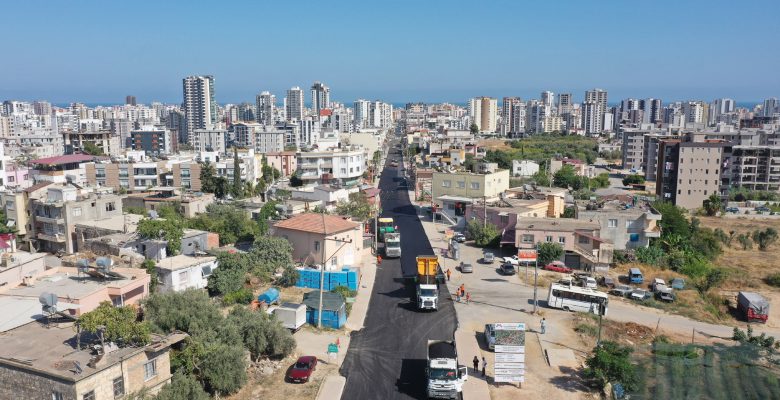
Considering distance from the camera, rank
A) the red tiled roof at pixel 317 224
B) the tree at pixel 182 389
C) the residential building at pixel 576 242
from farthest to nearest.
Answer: the residential building at pixel 576 242
the red tiled roof at pixel 317 224
the tree at pixel 182 389

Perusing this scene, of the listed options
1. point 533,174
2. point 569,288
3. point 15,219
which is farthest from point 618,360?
point 533,174

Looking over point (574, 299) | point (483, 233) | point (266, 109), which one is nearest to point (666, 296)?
point (574, 299)

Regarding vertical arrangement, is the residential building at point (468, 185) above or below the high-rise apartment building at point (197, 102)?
below

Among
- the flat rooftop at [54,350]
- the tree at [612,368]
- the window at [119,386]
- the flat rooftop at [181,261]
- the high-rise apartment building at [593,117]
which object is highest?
the high-rise apartment building at [593,117]

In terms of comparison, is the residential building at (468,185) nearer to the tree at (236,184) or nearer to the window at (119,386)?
the tree at (236,184)

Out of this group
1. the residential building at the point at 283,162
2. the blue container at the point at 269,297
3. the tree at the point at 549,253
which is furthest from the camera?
the residential building at the point at 283,162

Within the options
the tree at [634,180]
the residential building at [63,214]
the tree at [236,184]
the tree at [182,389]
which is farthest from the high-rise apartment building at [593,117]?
the tree at [182,389]

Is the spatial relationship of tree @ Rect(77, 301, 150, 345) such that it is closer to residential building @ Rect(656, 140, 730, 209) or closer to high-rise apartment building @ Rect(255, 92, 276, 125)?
residential building @ Rect(656, 140, 730, 209)

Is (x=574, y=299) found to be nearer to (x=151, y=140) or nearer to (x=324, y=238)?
(x=324, y=238)
